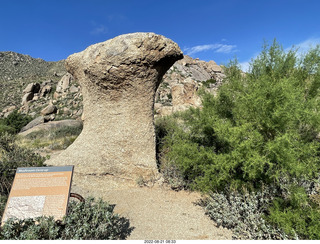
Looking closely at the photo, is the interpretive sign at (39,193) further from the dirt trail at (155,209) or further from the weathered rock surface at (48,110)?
the weathered rock surface at (48,110)

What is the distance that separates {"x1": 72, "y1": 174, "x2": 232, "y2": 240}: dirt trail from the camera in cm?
296

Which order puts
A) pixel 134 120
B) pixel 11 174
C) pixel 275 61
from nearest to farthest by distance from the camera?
pixel 11 174
pixel 134 120
pixel 275 61

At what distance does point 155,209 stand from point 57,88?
1126 inches

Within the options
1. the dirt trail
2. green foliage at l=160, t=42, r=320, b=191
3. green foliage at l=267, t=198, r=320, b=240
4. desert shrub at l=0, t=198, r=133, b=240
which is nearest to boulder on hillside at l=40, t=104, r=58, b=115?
the dirt trail

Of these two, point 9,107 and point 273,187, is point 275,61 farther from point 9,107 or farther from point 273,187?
point 9,107

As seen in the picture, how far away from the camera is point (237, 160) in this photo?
3119 millimetres

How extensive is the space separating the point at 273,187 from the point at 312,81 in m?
3.40

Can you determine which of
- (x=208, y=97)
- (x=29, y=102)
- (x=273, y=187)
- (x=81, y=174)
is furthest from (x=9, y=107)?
(x=273, y=187)

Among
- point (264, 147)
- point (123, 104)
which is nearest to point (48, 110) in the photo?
point (123, 104)

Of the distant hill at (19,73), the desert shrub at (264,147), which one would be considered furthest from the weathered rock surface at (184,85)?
the distant hill at (19,73)

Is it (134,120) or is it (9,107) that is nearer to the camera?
(134,120)

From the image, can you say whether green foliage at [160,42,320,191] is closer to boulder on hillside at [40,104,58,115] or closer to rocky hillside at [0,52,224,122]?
rocky hillside at [0,52,224,122]

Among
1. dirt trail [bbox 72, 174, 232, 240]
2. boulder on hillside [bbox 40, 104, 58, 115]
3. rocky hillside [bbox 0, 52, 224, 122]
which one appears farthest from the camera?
boulder on hillside [bbox 40, 104, 58, 115]

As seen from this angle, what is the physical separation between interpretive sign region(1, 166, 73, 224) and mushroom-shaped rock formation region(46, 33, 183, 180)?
6.85 feet
